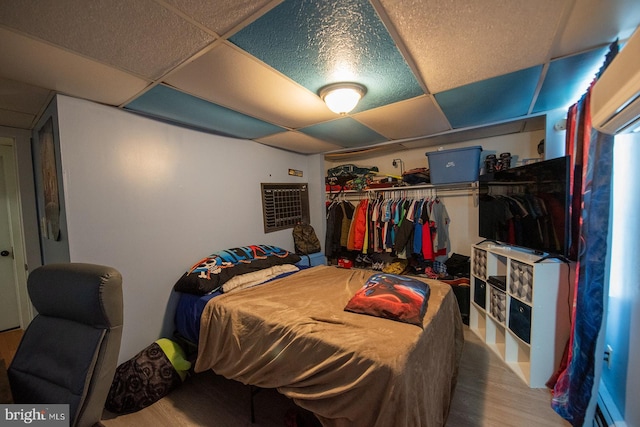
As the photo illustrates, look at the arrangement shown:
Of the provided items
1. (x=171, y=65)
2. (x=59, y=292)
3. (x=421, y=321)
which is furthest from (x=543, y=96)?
(x=59, y=292)

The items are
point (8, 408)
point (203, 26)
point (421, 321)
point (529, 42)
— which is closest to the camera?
point (8, 408)

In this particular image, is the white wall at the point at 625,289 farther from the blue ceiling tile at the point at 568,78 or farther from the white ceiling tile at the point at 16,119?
the white ceiling tile at the point at 16,119

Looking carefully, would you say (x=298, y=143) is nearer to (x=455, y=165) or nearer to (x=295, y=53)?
(x=295, y=53)

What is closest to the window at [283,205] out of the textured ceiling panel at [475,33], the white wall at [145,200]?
the white wall at [145,200]

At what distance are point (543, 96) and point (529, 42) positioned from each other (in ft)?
3.22

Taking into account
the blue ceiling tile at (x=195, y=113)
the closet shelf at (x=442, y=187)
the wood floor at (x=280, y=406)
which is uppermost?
the blue ceiling tile at (x=195, y=113)

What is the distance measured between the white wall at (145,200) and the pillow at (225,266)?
0.58 ft

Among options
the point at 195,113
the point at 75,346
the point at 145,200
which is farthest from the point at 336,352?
the point at 195,113

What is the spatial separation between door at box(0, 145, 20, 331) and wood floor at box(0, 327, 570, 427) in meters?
2.19

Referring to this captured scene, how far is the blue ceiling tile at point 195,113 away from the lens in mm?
1759

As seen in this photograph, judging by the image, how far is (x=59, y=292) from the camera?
108 centimetres

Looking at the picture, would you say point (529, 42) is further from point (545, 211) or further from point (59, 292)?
point (59, 292)

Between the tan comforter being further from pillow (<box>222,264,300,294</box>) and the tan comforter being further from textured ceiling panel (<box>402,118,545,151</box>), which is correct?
textured ceiling panel (<box>402,118,545,151</box>)

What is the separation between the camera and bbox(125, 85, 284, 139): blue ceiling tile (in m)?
1.76
